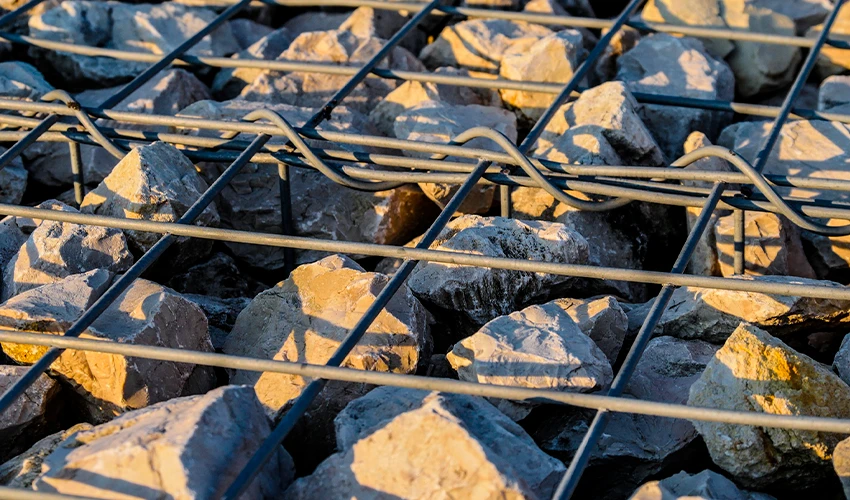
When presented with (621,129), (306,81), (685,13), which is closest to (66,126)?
(306,81)

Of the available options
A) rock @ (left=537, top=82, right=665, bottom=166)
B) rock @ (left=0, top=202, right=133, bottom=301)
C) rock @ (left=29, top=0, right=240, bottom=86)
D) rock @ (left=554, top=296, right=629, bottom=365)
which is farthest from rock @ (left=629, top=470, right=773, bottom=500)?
rock @ (left=29, top=0, right=240, bottom=86)

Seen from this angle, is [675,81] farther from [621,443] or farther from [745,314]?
[621,443]

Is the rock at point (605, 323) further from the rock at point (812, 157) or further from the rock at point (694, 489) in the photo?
the rock at point (812, 157)

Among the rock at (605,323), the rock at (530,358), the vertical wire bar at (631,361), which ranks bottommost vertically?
the rock at (605,323)

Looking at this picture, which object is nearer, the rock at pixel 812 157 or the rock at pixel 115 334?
the rock at pixel 115 334

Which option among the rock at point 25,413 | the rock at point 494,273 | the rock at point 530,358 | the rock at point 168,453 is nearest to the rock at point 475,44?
the rock at point 494,273

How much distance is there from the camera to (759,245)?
2816 millimetres

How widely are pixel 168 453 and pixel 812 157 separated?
2222 mm

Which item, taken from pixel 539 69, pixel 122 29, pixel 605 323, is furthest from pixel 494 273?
pixel 122 29

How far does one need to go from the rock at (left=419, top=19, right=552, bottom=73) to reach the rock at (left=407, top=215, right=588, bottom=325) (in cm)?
141

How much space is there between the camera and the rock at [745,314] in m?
2.37

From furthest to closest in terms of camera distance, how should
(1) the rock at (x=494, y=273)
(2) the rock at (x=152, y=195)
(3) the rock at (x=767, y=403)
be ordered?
(2) the rock at (x=152, y=195)
(1) the rock at (x=494, y=273)
(3) the rock at (x=767, y=403)

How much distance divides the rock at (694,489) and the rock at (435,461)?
0.52ft

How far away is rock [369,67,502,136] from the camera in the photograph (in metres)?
3.49
